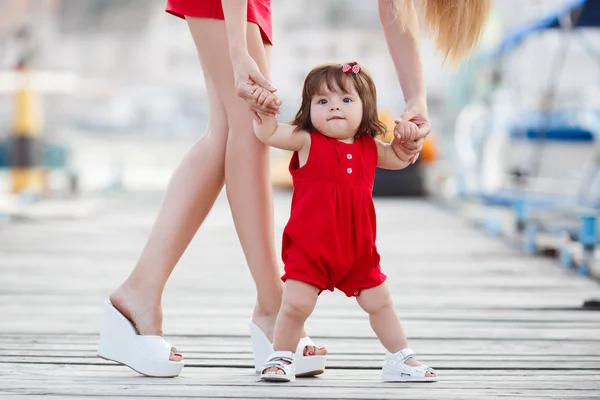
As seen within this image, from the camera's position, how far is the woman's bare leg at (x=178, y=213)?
213cm

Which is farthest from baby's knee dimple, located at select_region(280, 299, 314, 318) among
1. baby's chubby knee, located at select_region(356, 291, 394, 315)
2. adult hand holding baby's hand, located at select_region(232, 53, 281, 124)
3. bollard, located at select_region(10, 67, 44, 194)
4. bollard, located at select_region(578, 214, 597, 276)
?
bollard, located at select_region(10, 67, 44, 194)

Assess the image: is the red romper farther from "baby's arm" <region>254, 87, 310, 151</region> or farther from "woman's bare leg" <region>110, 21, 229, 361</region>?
"woman's bare leg" <region>110, 21, 229, 361</region>

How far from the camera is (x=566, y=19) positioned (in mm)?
5582

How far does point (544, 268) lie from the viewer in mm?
4277

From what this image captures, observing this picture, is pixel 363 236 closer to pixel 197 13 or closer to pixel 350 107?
pixel 350 107

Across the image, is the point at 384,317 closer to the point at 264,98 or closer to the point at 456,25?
the point at 264,98

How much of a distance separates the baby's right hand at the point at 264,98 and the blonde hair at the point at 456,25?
16.1 inches

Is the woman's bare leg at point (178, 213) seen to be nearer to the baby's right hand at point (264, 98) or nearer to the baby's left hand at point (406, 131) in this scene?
the baby's right hand at point (264, 98)

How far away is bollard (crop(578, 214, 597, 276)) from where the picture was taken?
386 centimetres

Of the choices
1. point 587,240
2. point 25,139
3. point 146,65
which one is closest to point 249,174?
point 587,240

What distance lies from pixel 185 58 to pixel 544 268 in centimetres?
3234

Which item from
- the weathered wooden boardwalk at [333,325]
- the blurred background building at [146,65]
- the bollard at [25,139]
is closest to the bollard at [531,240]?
the weathered wooden boardwalk at [333,325]

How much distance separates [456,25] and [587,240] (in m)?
1.94

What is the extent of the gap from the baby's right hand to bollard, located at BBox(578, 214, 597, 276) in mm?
2230
